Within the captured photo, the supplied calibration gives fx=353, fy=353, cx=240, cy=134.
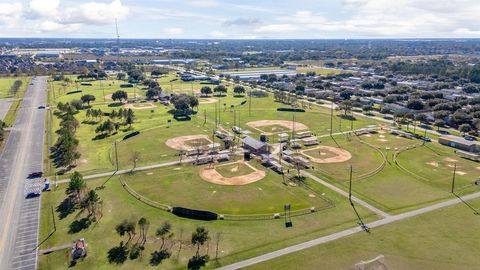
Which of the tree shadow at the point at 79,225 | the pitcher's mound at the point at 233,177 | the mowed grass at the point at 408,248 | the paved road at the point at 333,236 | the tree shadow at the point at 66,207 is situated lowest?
the mowed grass at the point at 408,248

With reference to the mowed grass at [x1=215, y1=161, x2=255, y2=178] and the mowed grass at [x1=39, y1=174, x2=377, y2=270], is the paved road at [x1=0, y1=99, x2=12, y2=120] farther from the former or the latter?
the mowed grass at [x1=215, y1=161, x2=255, y2=178]

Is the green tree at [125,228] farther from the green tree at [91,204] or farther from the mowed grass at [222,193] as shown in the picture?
the mowed grass at [222,193]

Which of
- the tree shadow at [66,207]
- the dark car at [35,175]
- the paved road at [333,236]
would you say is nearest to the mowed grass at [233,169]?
the paved road at [333,236]

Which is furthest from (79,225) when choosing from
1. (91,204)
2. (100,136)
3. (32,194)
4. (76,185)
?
(100,136)

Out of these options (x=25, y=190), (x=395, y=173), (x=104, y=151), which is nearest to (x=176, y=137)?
(x=104, y=151)

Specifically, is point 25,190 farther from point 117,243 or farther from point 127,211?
point 117,243

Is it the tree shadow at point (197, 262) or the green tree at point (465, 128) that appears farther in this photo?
the green tree at point (465, 128)

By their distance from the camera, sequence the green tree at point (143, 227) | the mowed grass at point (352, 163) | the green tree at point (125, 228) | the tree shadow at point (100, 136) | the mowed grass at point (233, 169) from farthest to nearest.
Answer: the tree shadow at point (100, 136) → the mowed grass at point (233, 169) → the mowed grass at point (352, 163) → the green tree at point (143, 227) → the green tree at point (125, 228)
